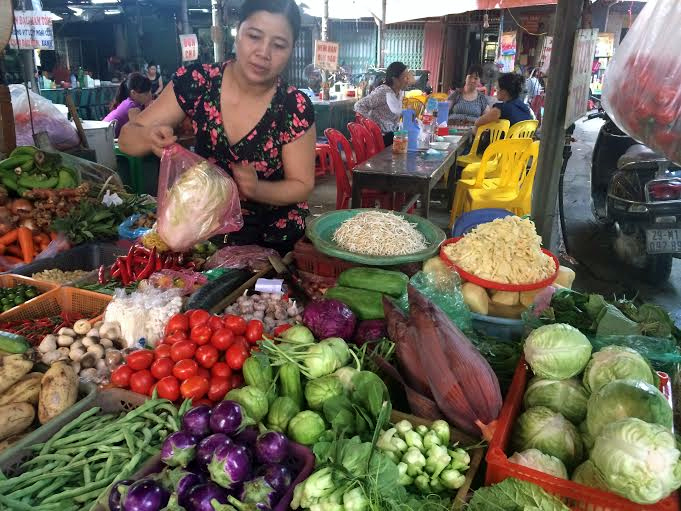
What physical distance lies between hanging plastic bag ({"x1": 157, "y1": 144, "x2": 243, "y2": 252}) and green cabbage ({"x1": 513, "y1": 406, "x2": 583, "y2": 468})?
63.4 inches

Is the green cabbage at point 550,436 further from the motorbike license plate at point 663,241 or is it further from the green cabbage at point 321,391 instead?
the motorbike license plate at point 663,241

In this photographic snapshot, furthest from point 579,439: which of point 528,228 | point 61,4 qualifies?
point 61,4

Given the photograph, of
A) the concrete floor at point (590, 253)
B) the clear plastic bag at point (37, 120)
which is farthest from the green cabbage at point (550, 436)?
the clear plastic bag at point (37, 120)

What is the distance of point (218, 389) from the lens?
5.95 feet

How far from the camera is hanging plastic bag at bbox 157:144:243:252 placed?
2.35m

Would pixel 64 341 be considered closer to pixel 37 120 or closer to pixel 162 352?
pixel 162 352

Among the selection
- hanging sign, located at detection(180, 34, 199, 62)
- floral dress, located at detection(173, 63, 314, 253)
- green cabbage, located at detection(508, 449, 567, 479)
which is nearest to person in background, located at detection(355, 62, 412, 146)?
hanging sign, located at detection(180, 34, 199, 62)

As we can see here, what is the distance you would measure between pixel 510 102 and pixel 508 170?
2.22 m

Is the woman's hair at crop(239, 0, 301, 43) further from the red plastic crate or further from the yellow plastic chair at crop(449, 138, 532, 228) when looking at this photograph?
the yellow plastic chair at crop(449, 138, 532, 228)

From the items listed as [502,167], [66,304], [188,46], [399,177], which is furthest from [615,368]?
[188,46]

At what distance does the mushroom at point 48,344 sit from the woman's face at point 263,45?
162cm

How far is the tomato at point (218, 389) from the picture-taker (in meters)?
1.81

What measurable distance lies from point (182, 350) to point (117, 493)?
64 cm

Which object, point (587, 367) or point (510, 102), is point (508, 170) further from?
point (587, 367)
